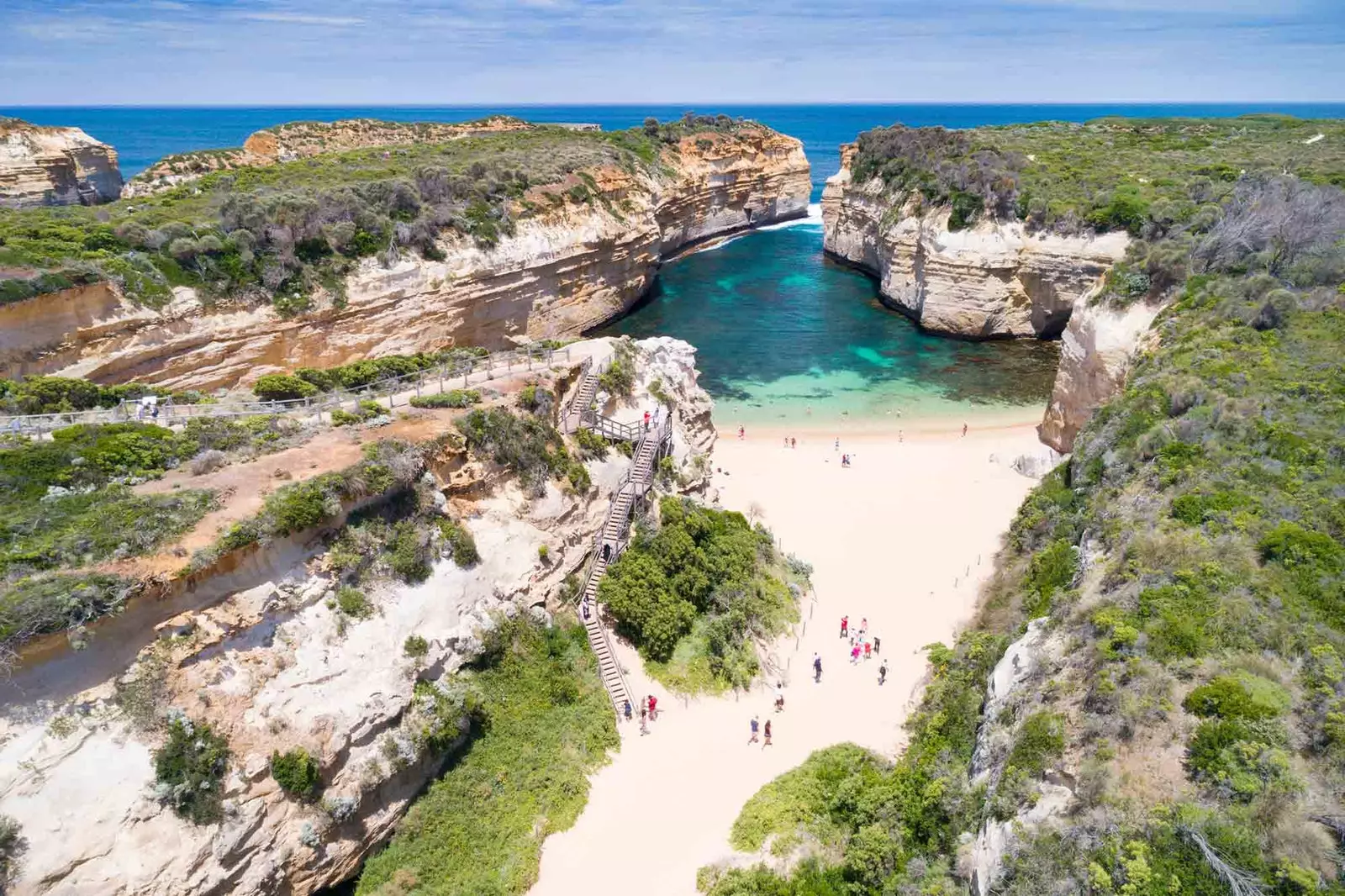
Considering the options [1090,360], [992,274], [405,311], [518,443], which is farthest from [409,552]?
[992,274]

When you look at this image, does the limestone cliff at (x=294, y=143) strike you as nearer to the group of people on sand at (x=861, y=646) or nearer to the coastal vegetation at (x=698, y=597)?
the coastal vegetation at (x=698, y=597)

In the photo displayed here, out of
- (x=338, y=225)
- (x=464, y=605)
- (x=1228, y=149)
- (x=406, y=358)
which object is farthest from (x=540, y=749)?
(x=1228, y=149)

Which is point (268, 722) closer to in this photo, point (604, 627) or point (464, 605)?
point (464, 605)

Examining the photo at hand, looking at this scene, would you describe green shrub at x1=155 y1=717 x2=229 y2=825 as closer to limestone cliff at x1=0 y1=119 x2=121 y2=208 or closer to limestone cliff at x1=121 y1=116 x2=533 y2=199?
limestone cliff at x1=121 y1=116 x2=533 y2=199

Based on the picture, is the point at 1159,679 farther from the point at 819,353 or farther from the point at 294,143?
the point at 294,143

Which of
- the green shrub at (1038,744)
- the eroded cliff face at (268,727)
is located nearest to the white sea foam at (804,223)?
the eroded cliff face at (268,727)

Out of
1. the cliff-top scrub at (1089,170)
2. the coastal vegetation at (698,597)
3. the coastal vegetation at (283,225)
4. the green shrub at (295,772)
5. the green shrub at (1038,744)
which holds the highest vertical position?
the cliff-top scrub at (1089,170)

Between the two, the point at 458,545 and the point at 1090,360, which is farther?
the point at 1090,360
